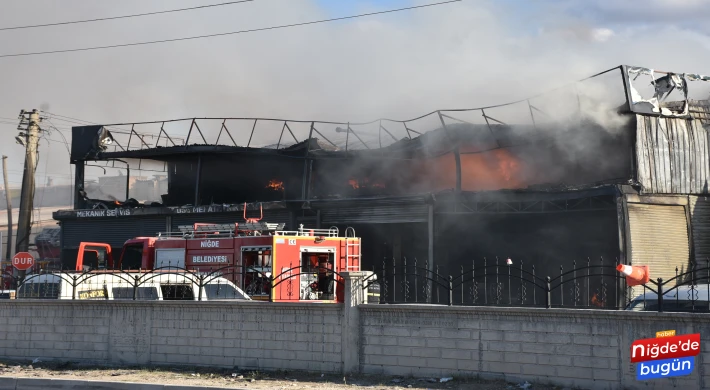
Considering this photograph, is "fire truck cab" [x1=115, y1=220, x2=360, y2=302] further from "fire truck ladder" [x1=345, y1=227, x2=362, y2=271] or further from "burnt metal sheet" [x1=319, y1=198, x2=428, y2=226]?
"burnt metal sheet" [x1=319, y1=198, x2=428, y2=226]

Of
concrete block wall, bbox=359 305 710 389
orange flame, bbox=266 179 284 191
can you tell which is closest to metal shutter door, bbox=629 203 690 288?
concrete block wall, bbox=359 305 710 389

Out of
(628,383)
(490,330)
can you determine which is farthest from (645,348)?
(490,330)

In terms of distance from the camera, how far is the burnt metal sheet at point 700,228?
18938 mm

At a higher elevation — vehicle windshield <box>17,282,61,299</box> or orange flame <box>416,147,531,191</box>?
orange flame <box>416,147,531,191</box>

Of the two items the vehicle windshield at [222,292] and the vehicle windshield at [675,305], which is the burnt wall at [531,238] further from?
the vehicle windshield at [222,292]

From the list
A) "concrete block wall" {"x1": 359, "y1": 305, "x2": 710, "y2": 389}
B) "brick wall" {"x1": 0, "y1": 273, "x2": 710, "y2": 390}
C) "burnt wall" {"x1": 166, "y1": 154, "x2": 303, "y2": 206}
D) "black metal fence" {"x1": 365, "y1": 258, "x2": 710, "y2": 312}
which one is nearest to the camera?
"concrete block wall" {"x1": 359, "y1": 305, "x2": 710, "y2": 389}

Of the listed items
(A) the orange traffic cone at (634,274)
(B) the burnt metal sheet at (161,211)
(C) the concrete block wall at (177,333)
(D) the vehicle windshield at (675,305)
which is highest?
(B) the burnt metal sheet at (161,211)

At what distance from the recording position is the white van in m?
13.6

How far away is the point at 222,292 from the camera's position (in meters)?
13.9

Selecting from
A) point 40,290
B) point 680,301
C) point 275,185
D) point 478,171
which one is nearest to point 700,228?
point 478,171

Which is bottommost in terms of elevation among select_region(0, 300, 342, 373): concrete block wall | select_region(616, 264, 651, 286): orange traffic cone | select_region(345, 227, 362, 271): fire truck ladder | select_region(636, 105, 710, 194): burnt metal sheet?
select_region(0, 300, 342, 373): concrete block wall

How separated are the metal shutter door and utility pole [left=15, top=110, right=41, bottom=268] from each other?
23.6m

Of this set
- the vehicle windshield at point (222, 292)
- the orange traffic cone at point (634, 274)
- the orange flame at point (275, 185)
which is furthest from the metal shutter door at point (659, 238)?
the orange flame at point (275, 185)

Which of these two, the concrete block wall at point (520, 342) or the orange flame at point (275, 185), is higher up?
the orange flame at point (275, 185)
